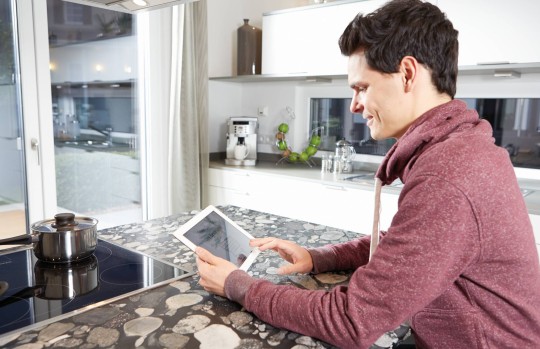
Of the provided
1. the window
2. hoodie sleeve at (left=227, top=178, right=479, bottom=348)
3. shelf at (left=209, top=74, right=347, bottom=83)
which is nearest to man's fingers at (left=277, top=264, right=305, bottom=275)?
hoodie sleeve at (left=227, top=178, right=479, bottom=348)

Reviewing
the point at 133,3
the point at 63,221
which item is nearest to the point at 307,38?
the point at 133,3

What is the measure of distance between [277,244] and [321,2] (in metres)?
2.44

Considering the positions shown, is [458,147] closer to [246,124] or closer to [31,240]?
[31,240]

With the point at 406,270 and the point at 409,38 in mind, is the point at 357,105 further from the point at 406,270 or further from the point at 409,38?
the point at 406,270

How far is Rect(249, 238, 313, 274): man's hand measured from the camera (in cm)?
104

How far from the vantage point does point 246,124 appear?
11.6 feet

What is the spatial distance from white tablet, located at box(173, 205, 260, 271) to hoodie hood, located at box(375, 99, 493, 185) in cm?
44

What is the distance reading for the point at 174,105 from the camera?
3.30 metres

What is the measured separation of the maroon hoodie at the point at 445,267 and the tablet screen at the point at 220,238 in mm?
223

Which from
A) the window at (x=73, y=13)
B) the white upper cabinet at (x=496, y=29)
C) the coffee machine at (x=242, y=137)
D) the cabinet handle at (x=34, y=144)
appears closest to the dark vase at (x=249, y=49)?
the coffee machine at (x=242, y=137)

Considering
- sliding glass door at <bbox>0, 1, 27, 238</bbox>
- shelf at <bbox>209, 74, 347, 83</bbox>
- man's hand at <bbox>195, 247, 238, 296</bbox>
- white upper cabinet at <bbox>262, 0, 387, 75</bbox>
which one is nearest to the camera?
man's hand at <bbox>195, 247, 238, 296</bbox>

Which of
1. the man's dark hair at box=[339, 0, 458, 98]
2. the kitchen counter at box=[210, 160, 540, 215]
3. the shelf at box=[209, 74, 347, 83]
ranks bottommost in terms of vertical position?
the kitchen counter at box=[210, 160, 540, 215]

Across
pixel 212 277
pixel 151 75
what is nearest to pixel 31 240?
pixel 212 277

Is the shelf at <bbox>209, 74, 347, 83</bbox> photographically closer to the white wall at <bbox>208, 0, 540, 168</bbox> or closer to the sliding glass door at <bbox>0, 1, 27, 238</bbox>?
the white wall at <bbox>208, 0, 540, 168</bbox>
